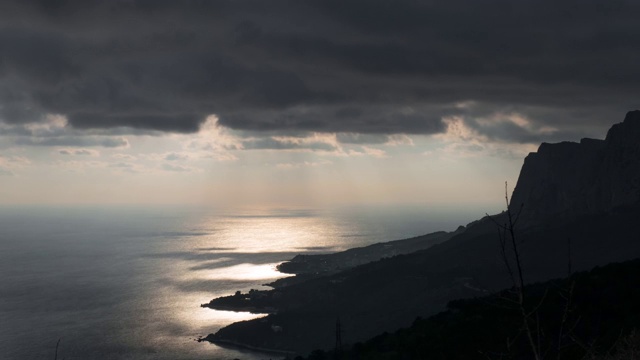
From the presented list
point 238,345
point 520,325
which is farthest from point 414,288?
point 520,325

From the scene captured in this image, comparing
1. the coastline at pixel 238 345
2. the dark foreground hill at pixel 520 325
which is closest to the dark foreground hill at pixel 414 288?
the coastline at pixel 238 345

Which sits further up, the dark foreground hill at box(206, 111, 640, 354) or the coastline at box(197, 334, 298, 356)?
the dark foreground hill at box(206, 111, 640, 354)

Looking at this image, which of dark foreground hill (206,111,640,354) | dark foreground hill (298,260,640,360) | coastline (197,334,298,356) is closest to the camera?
dark foreground hill (298,260,640,360)

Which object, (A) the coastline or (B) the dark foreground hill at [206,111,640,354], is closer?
(A) the coastline

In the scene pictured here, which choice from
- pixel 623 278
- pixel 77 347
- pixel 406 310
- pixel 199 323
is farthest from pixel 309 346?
pixel 623 278

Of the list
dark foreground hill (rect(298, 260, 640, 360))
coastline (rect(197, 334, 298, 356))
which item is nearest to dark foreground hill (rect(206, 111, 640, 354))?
coastline (rect(197, 334, 298, 356))

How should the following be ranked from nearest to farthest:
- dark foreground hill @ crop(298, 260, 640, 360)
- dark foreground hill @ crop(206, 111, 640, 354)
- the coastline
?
dark foreground hill @ crop(298, 260, 640, 360) < the coastline < dark foreground hill @ crop(206, 111, 640, 354)

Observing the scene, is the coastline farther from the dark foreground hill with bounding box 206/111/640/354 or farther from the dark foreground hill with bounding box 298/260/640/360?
the dark foreground hill with bounding box 298/260/640/360

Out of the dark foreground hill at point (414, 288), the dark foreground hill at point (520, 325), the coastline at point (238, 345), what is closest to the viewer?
the dark foreground hill at point (520, 325)

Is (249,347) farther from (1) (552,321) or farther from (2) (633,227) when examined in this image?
(2) (633,227)

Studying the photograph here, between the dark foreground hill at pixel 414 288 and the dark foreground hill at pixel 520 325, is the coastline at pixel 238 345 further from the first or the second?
the dark foreground hill at pixel 520 325

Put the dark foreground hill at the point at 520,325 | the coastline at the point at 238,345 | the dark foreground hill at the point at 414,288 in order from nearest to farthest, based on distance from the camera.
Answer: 1. the dark foreground hill at the point at 520,325
2. the coastline at the point at 238,345
3. the dark foreground hill at the point at 414,288
